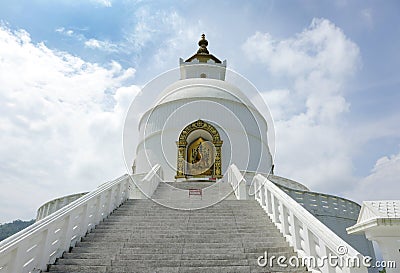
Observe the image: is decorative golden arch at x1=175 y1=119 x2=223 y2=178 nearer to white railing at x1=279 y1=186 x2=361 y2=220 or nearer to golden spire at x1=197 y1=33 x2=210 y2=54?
white railing at x1=279 y1=186 x2=361 y2=220

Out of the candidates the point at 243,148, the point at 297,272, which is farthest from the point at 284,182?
the point at 297,272

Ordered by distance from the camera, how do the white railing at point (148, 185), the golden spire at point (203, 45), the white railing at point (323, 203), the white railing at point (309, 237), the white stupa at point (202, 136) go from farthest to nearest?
the golden spire at point (203, 45)
the white stupa at point (202, 136)
the white railing at point (323, 203)
the white railing at point (148, 185)
the white railing at point (309, 237)

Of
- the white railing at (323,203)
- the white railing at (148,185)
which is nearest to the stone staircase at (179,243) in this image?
the white railing at (148,185)

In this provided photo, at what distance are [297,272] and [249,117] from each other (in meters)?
17.8

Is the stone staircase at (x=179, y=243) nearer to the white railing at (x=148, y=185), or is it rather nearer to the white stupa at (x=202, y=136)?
the white railing at (x=148, y=185)

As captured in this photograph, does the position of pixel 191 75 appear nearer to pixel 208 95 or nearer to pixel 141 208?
pixel 208 95

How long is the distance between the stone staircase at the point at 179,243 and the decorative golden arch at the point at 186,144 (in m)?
10.0

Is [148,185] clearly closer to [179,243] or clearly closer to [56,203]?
[56,203]

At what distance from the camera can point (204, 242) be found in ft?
21.5

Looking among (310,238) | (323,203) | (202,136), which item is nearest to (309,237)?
(310,238)
